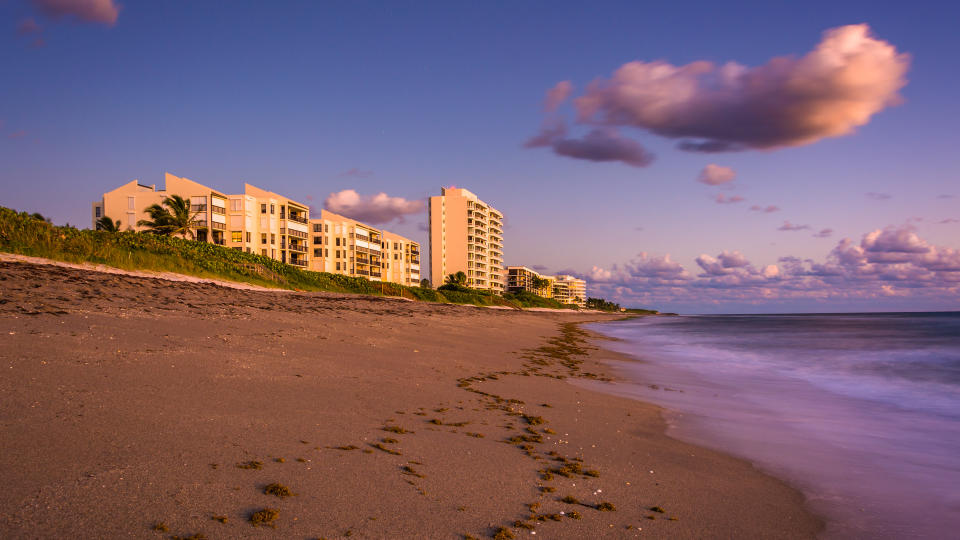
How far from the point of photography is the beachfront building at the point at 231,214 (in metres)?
70.1

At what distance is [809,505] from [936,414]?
33.8 feet

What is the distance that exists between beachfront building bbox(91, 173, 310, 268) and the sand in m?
63.6

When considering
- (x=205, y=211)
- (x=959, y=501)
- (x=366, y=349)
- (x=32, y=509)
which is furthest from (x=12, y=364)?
(x=205, y=211)

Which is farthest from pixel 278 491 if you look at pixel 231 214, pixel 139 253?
pixel 231 214

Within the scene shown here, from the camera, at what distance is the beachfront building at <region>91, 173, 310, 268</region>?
230 feet

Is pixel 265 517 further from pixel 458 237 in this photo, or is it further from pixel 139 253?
pixel 458 237

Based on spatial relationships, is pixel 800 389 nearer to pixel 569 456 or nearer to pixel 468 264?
pixel 569 456

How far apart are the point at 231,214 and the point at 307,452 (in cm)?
7937

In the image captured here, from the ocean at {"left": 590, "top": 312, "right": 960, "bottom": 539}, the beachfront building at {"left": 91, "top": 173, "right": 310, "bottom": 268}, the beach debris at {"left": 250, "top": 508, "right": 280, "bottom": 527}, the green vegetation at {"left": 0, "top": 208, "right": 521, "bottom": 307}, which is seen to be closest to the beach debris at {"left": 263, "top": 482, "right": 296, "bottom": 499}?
the beach debris at {"left": 250, "top": 508, "right": 280, "bottom": 527}

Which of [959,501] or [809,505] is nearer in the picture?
[809,505]

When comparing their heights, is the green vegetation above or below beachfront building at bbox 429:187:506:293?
below

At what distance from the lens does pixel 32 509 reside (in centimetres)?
371

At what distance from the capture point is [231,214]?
250ft

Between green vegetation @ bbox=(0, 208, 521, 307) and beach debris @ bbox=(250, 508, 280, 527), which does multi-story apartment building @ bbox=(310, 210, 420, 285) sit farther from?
beach debris @ bbox=(250, 508, 280, 527)
